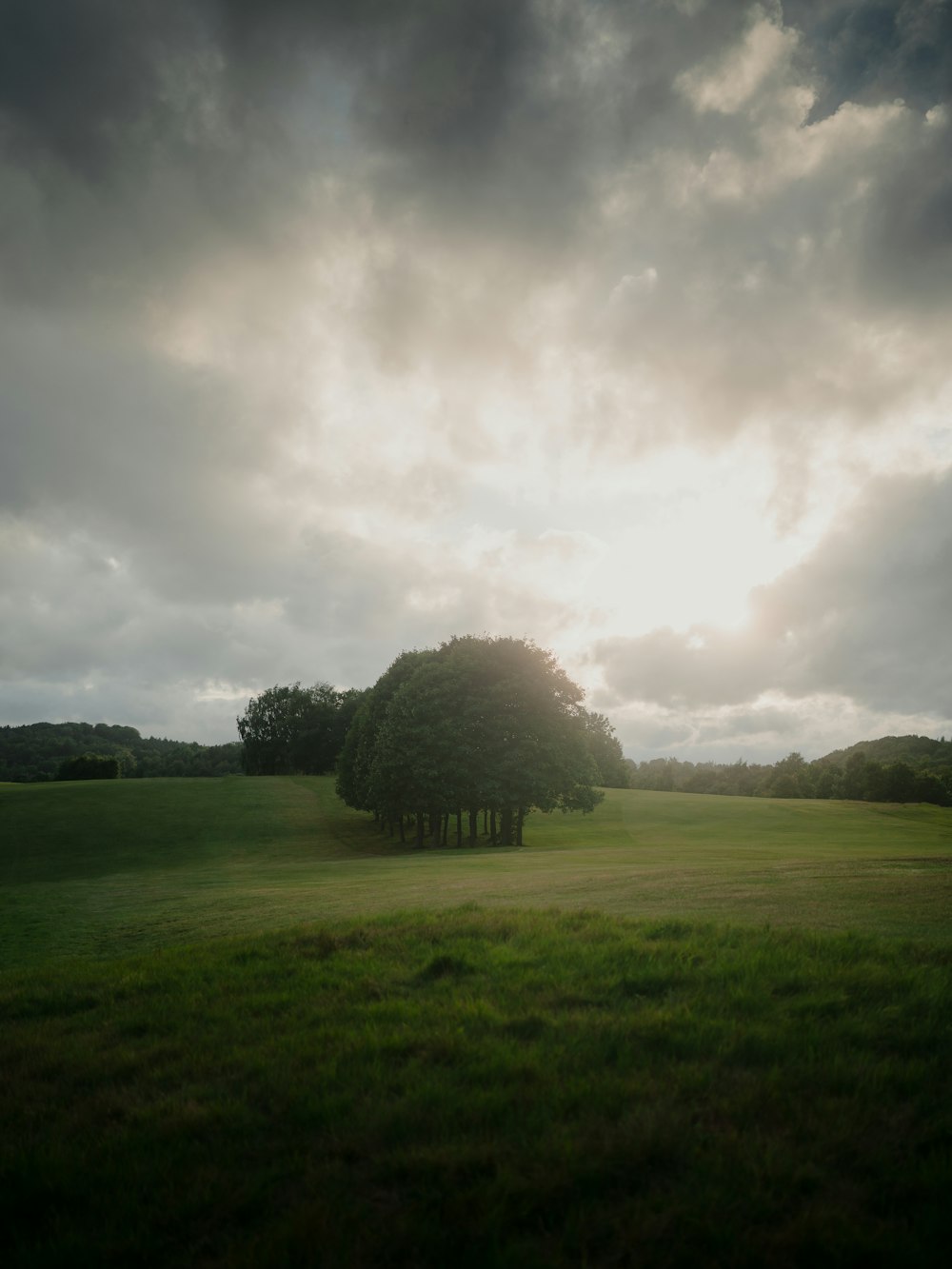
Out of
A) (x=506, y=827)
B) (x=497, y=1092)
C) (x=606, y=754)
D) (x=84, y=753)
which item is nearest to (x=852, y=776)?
(x=606, y=754)

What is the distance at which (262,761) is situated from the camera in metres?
121

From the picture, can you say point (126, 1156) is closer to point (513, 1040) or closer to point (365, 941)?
point (513, 1040)

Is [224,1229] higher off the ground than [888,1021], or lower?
lower

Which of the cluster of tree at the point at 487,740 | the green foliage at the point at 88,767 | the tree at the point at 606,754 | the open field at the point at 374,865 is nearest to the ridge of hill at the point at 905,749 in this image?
the tree at the point at 606,754

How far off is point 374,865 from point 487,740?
60.0ft

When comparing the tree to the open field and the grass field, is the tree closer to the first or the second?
the open field

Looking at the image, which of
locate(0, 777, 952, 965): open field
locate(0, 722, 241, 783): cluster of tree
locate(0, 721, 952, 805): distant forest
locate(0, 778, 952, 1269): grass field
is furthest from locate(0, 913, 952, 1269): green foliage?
locate(0, 722, 241, 783): cluster of tree

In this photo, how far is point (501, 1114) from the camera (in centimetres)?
554

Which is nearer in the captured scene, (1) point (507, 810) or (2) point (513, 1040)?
(2) point (513, 1040)

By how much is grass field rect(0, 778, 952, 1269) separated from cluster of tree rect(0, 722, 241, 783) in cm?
14272

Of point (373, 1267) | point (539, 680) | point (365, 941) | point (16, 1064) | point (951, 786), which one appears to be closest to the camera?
point (373, 1267)

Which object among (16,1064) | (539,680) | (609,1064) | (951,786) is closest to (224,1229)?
(609,1064)

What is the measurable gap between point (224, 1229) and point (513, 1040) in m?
3.04

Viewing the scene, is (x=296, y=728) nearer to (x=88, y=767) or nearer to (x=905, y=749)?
(x=88, y=767)
